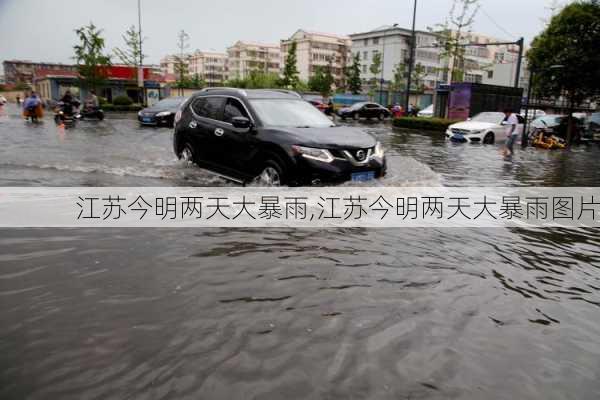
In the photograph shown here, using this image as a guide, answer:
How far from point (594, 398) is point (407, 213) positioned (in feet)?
13.9

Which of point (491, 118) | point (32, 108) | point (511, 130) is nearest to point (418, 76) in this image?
point (491, 118)

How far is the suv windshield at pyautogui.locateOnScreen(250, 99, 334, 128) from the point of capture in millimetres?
7492

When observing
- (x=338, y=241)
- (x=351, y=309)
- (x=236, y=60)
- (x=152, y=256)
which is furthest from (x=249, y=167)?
(x=236, y=60)

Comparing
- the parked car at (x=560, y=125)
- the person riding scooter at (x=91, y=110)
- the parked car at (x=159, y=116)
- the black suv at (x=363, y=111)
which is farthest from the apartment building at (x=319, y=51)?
the parked car at (x=159, y=116)

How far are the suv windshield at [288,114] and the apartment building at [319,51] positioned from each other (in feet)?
307

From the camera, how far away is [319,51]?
101625mm

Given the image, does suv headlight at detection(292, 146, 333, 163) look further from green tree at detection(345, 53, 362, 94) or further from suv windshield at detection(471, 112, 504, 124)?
green tree at detection(345, 53, 362, 94)

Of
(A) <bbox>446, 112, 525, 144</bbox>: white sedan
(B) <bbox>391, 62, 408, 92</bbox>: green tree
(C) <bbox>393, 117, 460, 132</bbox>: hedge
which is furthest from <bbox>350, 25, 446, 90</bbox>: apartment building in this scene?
(A) <bbox>446, 112, 525, 144</bbox>: white sedan

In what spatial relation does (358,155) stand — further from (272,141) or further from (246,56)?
(246,56)

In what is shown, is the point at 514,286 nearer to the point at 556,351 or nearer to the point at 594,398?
the point at 556,351

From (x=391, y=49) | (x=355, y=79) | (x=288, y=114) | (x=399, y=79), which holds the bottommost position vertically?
(x=288, y=114)

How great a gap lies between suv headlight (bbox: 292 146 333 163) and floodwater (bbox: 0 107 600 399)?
4.03 feet

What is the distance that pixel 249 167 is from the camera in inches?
291

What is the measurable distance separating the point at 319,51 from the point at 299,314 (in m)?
104
